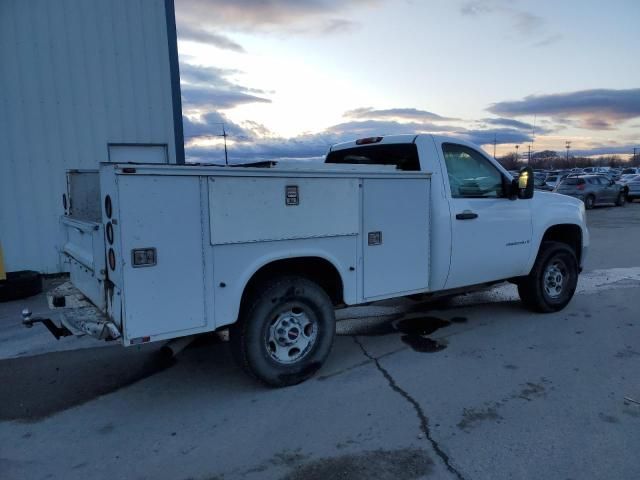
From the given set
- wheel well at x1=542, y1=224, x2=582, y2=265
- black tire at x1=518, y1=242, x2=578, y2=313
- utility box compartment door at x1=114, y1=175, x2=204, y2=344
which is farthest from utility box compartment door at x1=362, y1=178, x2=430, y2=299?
wheel well at x1=542, y1=224, x2=582, y2=265

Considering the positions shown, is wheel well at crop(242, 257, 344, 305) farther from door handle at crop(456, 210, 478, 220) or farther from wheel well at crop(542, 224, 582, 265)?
wheel well at crop(542, 224, 582, 265)

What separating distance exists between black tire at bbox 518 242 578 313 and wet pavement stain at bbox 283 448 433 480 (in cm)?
356

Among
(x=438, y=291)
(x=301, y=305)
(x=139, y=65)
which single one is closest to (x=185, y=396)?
(x=301, y=305)

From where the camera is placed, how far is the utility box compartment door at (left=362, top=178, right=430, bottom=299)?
4.34 metres

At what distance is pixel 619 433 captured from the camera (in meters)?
3.26

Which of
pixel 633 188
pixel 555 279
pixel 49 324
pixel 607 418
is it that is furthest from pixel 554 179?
pixel 49 324

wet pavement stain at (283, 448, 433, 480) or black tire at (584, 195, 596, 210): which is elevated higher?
black tire at (584, 195, 596, 210)

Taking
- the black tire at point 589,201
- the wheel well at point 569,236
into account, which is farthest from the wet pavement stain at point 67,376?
the black tire at point 589,201

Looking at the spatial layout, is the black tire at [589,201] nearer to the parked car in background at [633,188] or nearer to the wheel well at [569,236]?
the parked car in background at [633,188]

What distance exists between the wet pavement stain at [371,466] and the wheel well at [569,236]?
424cm

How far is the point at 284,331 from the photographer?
4.01m

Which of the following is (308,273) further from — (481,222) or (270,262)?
(481,222)

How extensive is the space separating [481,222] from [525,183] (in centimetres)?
71

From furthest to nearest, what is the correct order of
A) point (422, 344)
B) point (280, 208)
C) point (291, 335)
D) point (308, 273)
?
point (422, 344) < point (308, 273) < point (291, 335) < point (280, 208)
